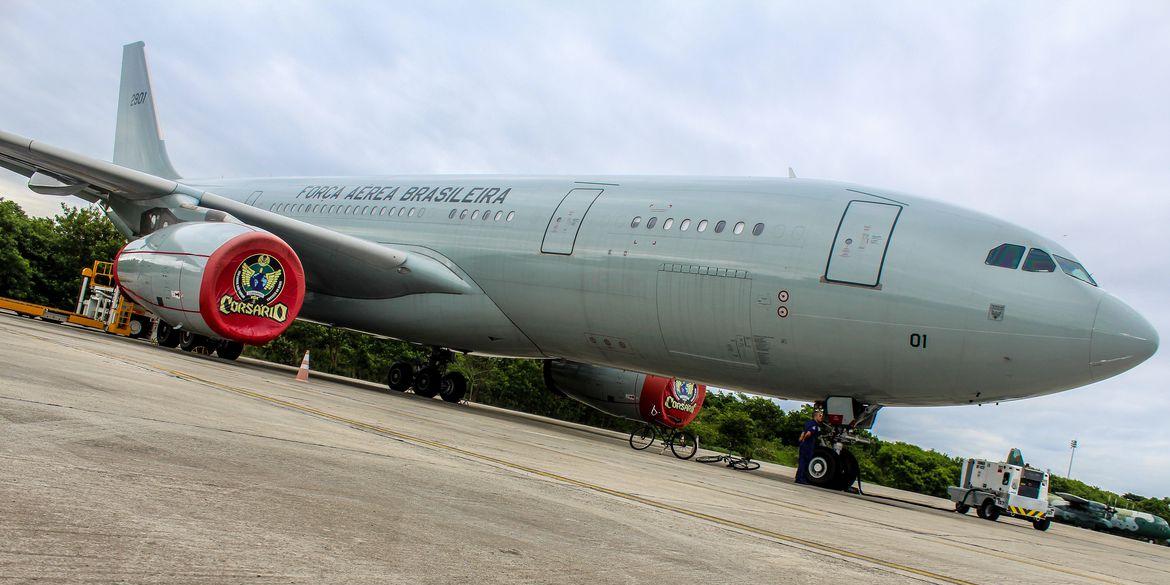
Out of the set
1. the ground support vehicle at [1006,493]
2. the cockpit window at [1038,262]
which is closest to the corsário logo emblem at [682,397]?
the ground support vehicle at [1006,493]

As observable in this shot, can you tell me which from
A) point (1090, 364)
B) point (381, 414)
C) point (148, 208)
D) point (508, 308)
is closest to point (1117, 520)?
point (1090, 364)

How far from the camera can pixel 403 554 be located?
2.31 m

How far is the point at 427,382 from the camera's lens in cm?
1525

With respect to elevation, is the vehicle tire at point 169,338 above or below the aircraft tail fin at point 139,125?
below

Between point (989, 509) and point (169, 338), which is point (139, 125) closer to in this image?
point (169, 338)

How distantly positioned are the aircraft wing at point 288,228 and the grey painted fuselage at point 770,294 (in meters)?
0.31

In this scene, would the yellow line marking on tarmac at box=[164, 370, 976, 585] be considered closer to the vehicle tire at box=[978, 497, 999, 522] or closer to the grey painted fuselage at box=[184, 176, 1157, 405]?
the grey painted fuselage at box=[184, 176, 1157, 405]

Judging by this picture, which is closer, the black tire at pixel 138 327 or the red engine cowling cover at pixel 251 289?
the red engine cowling cover at pixel 251 289

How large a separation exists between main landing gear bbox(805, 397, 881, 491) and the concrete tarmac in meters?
3.39

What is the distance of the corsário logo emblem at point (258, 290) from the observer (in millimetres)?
10625

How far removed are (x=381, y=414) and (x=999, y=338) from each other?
5.88 metres

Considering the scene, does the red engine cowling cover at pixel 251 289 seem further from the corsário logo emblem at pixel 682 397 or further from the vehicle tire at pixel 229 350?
the corsário logo emblem at pixel 682 397

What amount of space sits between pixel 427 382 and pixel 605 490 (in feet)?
35.7

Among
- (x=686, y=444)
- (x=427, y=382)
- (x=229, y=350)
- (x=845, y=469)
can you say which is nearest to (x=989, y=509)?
(x=845, y=469)
